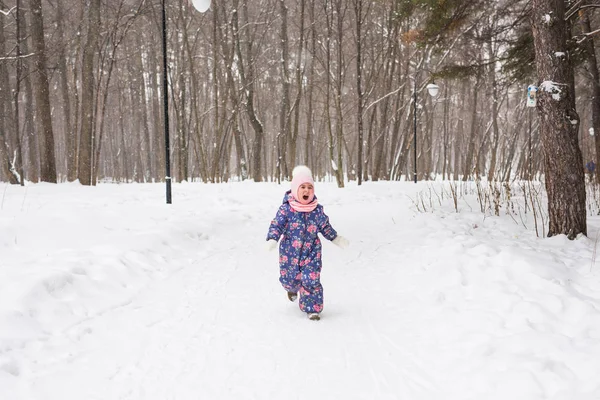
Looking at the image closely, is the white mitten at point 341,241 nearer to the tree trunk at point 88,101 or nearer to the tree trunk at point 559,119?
the tree trunk at point 559,119

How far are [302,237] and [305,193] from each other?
0.47 m

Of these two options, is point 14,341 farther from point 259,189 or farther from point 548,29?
point 259,189

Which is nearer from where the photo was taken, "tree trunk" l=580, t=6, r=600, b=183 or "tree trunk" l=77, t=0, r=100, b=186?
"tree trunk" l=580, t=6, r=600, b=183

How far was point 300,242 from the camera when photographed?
4.06m

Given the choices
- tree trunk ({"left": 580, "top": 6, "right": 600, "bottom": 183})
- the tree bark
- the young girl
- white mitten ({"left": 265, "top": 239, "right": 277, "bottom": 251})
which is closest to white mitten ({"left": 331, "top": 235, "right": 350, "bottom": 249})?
the young girl

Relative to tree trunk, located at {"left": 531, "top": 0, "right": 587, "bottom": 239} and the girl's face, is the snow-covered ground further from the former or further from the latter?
the girl's face

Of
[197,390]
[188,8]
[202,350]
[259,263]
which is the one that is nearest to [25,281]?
[202,350]

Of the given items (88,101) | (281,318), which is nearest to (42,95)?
(88,101)

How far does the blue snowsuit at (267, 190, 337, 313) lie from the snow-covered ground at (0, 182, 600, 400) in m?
0.40

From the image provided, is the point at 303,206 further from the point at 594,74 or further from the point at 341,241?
the point at 594,74

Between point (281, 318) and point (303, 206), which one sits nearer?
point (281, 318)

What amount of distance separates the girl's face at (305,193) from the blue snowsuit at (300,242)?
15 centimetres

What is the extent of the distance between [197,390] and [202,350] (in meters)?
0.56

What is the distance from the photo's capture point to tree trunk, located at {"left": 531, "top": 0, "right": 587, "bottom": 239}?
19.0 feet
